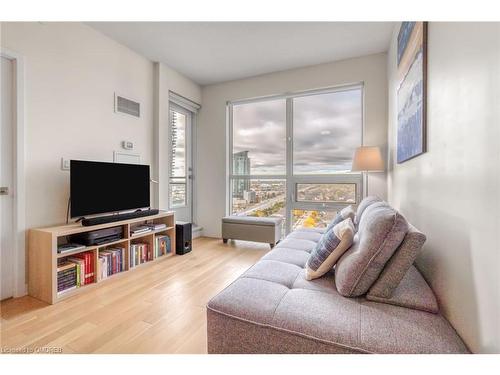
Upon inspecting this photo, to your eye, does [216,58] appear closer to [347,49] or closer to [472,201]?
[347,49]

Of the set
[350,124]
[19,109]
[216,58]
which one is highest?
[216,58]

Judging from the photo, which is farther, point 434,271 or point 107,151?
point 107,151

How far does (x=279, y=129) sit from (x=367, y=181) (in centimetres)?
157

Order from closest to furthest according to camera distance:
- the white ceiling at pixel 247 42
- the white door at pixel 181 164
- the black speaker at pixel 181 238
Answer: the white ceiling at pixel 247 42, the black speaker at pixel 181 238, the white door at pixel 181 164

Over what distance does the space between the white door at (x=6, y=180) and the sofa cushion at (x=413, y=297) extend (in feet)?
9.14

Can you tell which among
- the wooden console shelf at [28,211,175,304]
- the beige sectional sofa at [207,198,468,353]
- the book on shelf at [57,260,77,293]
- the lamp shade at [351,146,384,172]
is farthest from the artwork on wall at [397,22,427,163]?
the book on shelf at [57,260,77,293]

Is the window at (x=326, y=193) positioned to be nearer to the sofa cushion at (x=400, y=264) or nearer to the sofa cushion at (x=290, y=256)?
the sofa cushion at (x=290, y=256)

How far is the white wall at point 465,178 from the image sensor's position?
0.77 metres

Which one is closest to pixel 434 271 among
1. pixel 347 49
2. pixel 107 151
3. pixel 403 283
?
pixel 403 283

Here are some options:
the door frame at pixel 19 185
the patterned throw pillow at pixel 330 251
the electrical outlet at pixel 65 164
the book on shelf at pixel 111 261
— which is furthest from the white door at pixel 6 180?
the patterned throw pillow at pixel 330 251

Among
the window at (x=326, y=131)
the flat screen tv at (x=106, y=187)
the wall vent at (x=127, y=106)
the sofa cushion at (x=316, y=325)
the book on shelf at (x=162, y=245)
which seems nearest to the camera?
the sofa cushion at (x=316, y=325)

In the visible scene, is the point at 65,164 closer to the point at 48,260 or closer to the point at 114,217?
the point at 114,217

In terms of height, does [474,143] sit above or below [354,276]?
above
